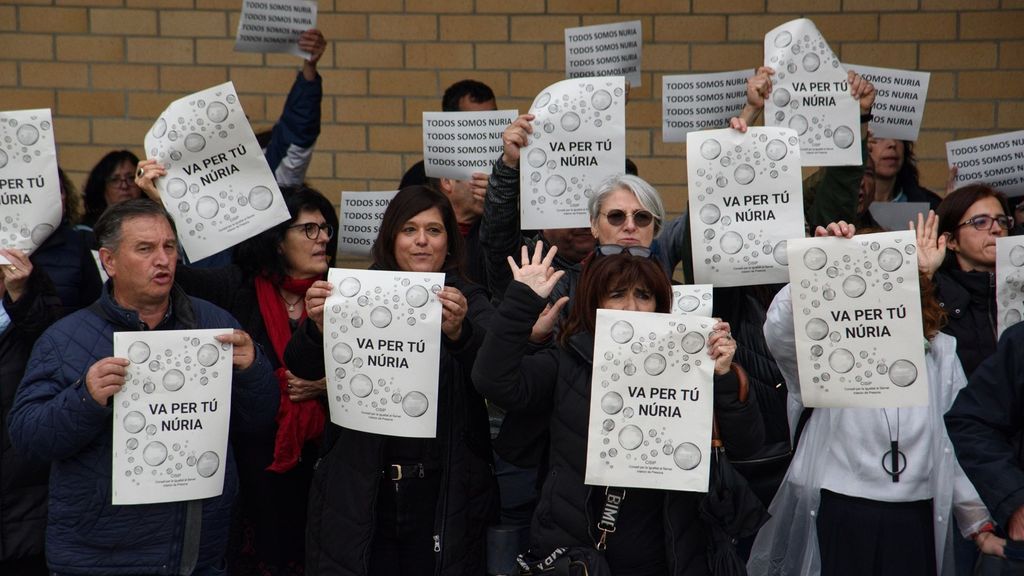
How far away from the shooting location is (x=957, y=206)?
5.22 metres

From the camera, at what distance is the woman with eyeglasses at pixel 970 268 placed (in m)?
4.98

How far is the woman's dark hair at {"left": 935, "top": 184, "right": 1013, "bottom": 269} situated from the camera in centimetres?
520

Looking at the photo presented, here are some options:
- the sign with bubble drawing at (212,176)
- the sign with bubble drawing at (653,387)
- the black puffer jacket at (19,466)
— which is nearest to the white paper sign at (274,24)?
the sign with bubble drawing at (212,176)

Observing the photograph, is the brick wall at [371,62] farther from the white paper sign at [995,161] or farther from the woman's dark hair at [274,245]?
the woman's dark hair at [274,245]

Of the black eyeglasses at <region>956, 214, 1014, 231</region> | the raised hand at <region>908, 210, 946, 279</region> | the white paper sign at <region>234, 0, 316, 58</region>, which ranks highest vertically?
the white paper sign at <region>234, 0, 316, 58</region>

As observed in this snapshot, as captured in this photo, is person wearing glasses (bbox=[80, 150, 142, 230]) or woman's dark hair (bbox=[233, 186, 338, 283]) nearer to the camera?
woman's dark hair (bbox=[233, 186, 338, 283])

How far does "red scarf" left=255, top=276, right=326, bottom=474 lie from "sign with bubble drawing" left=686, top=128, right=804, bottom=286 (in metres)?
1.57

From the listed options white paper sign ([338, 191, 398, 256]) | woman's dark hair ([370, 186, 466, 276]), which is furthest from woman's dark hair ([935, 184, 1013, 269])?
white paper sign ([338, 191, 398, 256])

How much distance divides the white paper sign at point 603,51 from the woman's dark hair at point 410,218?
1204 millimetres

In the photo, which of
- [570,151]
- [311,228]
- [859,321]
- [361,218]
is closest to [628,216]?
[570,151]

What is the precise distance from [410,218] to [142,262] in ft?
3.18

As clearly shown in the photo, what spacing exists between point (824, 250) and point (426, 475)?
1546 mm

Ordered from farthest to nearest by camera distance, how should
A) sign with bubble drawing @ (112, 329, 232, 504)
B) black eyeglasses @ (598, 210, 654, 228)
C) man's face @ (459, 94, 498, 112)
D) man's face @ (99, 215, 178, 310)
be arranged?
man's face @ (459, 94, 498, 112) < black eyeglasses @ (598, 210, 654, 228) < man's face @ (99, 215, 178, 310) < sign with bubble drawing @ (112, 329, 232, 504)

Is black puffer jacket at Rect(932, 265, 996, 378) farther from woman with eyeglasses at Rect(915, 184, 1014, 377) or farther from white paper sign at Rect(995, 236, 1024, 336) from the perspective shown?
white paper sign at Rect(995, 236, 1024, 336)
